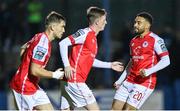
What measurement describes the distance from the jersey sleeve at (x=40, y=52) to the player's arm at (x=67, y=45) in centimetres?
51

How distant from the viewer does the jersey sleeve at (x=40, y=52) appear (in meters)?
10.7

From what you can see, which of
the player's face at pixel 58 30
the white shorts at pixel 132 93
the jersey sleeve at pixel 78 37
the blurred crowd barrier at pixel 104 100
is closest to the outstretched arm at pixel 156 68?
the white shorts at pixel 132 93

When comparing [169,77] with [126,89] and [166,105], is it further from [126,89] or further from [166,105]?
[126,89]

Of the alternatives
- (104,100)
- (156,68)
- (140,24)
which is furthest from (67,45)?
(104,100)

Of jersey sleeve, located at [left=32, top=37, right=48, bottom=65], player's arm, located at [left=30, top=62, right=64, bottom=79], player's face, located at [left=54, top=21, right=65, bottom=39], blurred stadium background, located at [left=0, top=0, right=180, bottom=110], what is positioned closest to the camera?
player's arm, located at [left=30, top=62, right=64, bottom=79]

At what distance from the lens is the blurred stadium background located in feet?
58.0

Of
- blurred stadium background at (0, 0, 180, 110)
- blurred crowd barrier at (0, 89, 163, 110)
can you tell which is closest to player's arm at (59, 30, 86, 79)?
blurred crowd barrier at (0, 89, 163, 110)

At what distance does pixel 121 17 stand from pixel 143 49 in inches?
293

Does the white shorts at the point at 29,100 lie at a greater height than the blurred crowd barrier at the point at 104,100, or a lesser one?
greater

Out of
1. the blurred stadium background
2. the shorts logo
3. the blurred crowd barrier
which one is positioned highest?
the shorts logo

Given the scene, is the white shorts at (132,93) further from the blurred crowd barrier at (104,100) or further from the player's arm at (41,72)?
the blurred crowd barrier at (104,100)

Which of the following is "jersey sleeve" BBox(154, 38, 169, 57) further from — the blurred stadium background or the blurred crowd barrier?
the blurred stadium background

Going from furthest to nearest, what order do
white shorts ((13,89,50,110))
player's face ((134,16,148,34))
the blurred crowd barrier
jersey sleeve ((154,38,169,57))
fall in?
the blurred crowd barrier
player's face ((134,16,148,34))
jersey sleeve ((154,38,169,57))
white shorts ((13,89,50,110))

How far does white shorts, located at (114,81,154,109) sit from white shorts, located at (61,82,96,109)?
1.69 ft
